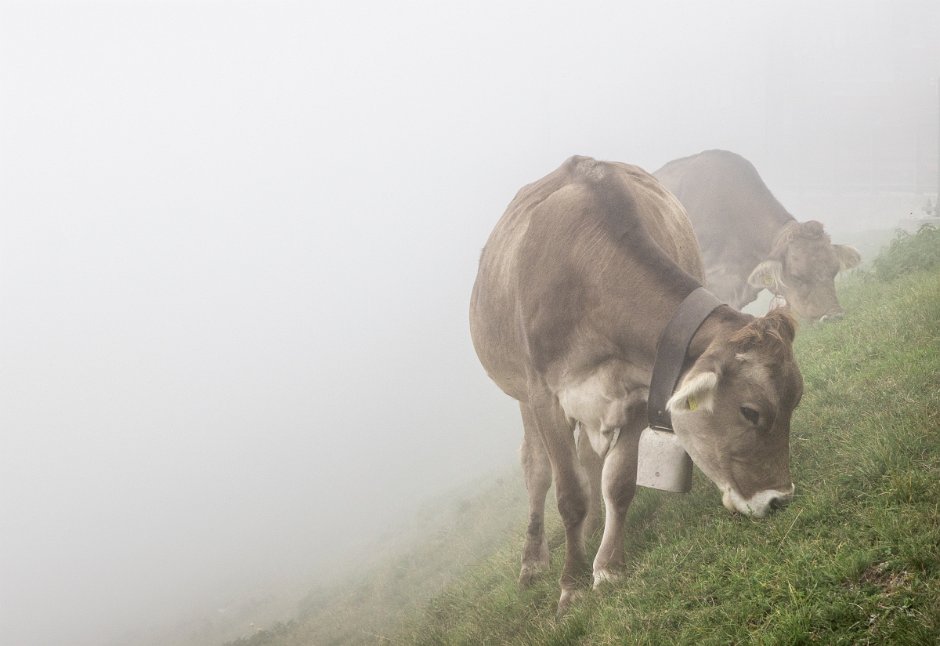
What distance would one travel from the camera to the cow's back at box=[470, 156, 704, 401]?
5219 millimetres

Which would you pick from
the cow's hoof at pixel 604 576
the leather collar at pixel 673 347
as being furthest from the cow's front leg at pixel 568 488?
the leather collar at pixel 673 347

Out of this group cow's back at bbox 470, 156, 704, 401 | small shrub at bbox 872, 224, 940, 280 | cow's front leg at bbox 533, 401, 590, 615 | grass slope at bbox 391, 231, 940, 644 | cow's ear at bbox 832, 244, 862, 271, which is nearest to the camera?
grass slope at bbox 391, 231, 940, 644

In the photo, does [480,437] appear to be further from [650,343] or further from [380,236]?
[380,236]

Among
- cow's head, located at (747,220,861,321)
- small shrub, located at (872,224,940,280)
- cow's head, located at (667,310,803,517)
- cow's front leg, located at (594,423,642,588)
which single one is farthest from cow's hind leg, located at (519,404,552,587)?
small shrub, located at (872,224,940,280)

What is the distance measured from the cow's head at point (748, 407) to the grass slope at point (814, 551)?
8.7 inches

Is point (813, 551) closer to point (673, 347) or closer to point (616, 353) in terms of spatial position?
point (673, 347)

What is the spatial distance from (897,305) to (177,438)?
80878 mm

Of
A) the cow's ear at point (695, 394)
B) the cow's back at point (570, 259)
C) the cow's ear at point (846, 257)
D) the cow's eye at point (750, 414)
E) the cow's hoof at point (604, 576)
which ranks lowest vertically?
the cow's hoof at point (604, 576)

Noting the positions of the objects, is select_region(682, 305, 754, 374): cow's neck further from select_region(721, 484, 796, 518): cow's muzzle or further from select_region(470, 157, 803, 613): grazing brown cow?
select_region(721, 484, 796, 518): cow's muzzle

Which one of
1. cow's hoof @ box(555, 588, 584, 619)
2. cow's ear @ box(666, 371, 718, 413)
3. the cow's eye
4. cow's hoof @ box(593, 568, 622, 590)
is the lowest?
cow's hoof @ box(555, 588, 584, 619)

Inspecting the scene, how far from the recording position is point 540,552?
683cm

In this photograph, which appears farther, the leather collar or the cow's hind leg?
the cow's hind leg

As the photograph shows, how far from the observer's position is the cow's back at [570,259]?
522 cm

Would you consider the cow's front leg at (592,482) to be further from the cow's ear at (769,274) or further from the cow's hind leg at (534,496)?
the cow's ear at (769,274)
